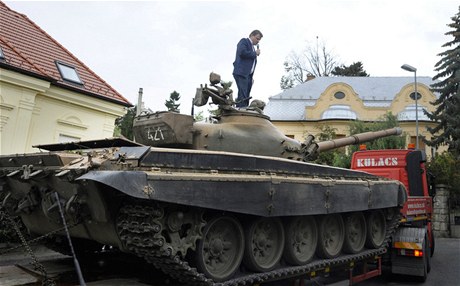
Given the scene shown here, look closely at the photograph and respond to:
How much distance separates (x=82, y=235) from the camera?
5.41m

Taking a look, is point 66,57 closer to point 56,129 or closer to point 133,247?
point 56,129

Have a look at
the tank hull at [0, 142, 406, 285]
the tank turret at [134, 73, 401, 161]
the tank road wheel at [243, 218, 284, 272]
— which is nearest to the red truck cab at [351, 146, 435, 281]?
the tank turret at [134, 73, 401, 161]

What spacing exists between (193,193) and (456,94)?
83.5 ft

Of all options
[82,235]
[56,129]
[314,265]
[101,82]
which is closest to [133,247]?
[82,235]

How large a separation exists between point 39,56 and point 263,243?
476 inches

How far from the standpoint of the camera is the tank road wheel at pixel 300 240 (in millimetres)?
6125

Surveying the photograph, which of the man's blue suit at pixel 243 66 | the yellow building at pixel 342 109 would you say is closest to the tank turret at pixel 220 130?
the man's blue suit at pixel 243 66

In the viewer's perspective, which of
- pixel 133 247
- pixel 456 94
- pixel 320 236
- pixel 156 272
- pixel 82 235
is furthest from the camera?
pixel 456 94

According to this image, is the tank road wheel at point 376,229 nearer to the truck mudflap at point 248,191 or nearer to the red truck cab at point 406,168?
the truck mudflap at point 248,191

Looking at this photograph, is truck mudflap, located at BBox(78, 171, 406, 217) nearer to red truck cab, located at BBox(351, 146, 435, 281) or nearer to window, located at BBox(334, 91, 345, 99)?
red truck cab, located at BBox(351, 146, 435, 281)

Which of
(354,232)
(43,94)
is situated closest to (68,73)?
(43,94)

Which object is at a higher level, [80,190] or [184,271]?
[80,190]

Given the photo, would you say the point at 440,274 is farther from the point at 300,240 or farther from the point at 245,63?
the point at 245,63

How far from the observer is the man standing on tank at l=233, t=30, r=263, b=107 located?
7750 millimetres
